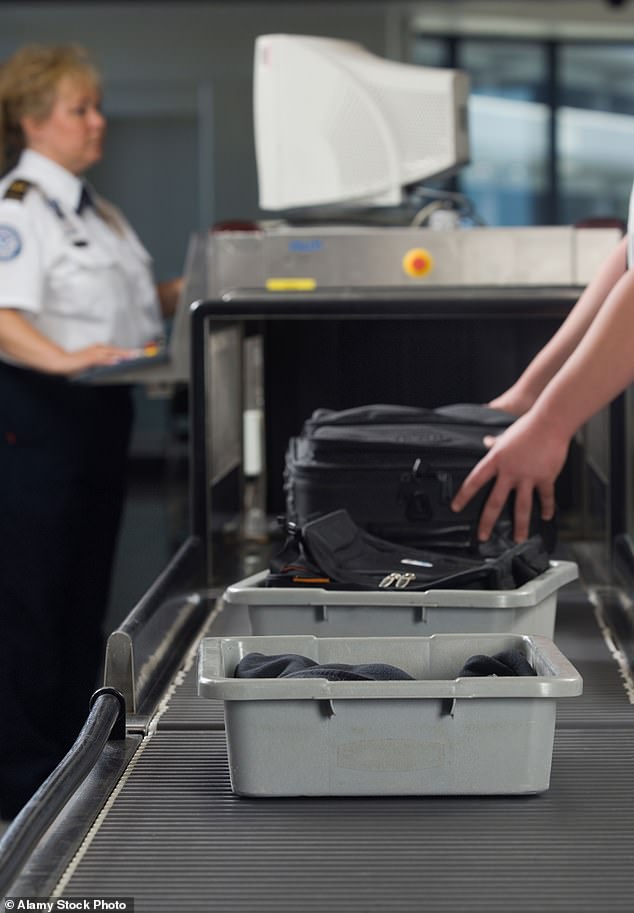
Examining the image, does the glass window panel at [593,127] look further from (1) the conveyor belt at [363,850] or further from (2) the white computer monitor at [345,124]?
(1) the conveyor belt at [363,850]

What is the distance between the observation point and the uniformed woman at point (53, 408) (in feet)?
8.81

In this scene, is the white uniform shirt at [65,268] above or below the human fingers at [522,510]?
above

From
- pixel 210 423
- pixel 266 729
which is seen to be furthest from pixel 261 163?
pixel 266 729

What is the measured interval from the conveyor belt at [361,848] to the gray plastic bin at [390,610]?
0.64 feet

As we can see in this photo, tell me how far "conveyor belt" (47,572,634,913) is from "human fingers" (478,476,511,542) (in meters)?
0.45

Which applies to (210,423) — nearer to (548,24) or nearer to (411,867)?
(411,867)

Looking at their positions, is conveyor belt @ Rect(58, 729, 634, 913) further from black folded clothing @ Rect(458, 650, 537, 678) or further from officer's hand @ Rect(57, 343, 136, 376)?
officer's hand @ Rect(57, 343, 136, 376)

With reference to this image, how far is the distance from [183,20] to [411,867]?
7.47 metres

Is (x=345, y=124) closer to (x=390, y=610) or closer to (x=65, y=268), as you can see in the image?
(x=65, y=268)

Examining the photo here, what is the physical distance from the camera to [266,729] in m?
0.93

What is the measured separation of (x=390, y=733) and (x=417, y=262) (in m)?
1.48

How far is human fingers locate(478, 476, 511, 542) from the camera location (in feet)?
4.83

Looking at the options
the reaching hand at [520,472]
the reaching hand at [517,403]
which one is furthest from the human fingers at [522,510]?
the reaching hand at [517,403]

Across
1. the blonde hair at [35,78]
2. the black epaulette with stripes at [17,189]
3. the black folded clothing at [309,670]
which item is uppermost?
the blonde hair at [35,78]
